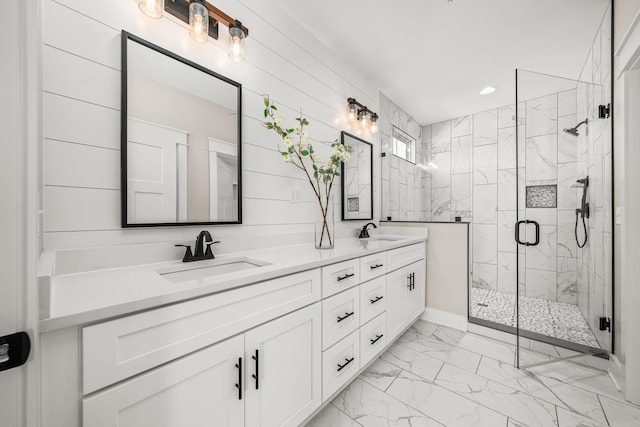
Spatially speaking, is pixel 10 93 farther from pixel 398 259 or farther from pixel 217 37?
pixel 398 259

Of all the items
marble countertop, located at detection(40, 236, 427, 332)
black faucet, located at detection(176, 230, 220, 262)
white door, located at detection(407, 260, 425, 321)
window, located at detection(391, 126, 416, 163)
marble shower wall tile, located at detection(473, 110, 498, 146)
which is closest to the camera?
marble countertop, located at detection(40, 236, 427, 332)

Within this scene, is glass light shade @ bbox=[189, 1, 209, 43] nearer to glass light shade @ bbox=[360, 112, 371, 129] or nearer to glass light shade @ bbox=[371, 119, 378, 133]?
glass light shade @ bbox=[360, 112, 371, 129]

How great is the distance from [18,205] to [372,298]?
5.65 ft

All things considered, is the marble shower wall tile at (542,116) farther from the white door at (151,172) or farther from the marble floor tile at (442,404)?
the white door at (151,172)

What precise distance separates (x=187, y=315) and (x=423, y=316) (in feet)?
8.48

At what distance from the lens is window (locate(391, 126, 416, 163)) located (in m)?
3.48

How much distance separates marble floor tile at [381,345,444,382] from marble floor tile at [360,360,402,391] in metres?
0.05

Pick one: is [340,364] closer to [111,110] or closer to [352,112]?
[111,110]

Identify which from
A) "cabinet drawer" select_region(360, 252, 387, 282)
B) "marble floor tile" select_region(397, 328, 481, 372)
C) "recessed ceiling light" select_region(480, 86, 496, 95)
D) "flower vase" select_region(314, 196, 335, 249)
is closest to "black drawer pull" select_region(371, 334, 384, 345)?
"cabinet drawer" select_region(360, 252, 387, 282)

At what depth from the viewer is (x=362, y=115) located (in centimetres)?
265

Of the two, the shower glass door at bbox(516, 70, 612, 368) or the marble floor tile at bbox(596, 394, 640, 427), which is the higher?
the shower glass door at bbox(516, 70, 612, 368)

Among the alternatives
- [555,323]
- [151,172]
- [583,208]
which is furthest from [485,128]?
[151,172]

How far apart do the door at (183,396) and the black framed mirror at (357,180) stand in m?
1.70

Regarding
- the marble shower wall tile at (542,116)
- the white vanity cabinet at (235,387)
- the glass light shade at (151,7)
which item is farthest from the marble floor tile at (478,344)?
the glass light shade at (151,7)
